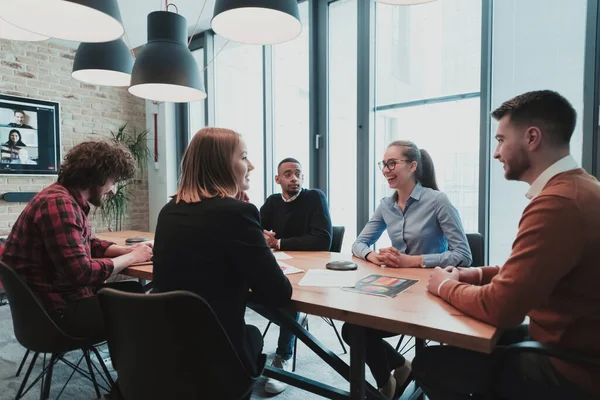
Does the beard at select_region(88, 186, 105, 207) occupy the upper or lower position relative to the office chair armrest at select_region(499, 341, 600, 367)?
upper

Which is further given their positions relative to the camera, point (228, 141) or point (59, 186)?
point (59, 186)

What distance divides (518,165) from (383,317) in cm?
67

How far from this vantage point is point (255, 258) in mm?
1238

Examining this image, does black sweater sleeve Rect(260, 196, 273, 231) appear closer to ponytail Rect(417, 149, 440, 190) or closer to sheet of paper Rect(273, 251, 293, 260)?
sheet of paper Rect(273, 251, 293, 260)

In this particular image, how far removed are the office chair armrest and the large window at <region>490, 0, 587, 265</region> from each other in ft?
6.11

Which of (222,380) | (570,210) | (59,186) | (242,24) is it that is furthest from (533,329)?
(59,186)

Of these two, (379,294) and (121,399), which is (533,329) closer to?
(379,294)

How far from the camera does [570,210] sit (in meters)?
1.06

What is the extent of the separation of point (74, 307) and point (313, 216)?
1447 mm

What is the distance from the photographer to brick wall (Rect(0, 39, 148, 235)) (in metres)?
4.43

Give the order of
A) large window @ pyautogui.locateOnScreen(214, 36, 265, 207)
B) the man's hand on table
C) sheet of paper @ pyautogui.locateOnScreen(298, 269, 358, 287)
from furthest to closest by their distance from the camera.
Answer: large window @ pyautogui.locateOnScreen(214, 36, 265, 207) < sheet of paper @ pyautogui.locateOnScreen(298, 269, 358, 287) < the man's hand on table

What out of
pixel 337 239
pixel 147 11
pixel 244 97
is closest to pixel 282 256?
pixel 337 239

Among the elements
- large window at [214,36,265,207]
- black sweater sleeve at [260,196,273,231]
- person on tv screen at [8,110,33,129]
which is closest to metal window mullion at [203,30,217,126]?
large window at [214,36,265,207]

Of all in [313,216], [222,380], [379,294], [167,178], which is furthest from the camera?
[167,178]
